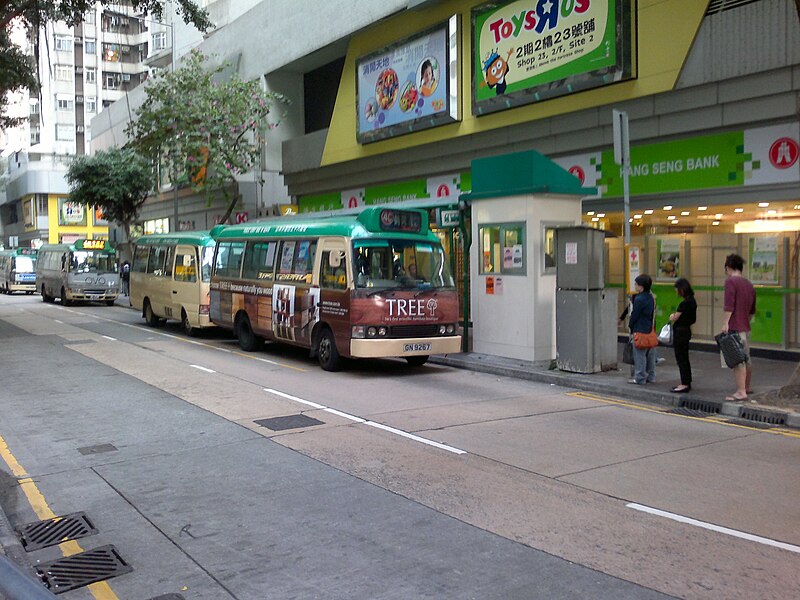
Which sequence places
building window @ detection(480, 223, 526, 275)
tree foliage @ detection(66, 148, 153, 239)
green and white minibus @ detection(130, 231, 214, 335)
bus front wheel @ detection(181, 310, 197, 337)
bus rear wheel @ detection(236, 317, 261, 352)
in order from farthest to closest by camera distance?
tree foliage @ detection(66, 148, 153, 239) < bus front wheel @ detection(181, 310, 197, 337) < green and white minibus @ detection(130, 231, 214, 335) < bus rear wheel @ detection(236, 317, 261, 352) < building window @ detection(480, 223, 526, 275)

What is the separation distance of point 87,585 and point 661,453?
556cm

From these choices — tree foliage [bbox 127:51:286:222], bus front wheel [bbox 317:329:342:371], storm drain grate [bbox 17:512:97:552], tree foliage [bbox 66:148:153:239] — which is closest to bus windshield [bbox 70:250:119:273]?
tree foliage [bbox 66:148:153:239]

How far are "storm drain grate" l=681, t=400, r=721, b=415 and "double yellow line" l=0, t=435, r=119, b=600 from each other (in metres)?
7.94

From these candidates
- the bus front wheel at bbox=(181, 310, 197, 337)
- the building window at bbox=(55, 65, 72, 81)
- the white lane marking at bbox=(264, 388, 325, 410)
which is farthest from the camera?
the building window at bbox=(55, 65, 72, 81)

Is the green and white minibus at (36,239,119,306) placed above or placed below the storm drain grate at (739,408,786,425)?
above

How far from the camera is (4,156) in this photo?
91.0m

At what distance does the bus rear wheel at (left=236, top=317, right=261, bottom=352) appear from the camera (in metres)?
16.4

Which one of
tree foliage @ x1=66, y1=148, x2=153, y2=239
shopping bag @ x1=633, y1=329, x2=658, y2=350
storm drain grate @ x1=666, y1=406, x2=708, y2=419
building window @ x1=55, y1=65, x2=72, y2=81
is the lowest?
storm drain grate @ x1=666, y1=406, x2=708, y2=419

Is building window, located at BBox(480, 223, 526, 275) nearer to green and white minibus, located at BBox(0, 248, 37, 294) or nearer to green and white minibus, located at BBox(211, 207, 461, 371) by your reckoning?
green and white minibus, located at BBox(211, 207, 461, 371)

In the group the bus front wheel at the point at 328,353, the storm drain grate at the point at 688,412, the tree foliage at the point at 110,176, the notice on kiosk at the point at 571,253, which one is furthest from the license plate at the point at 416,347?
the tree foliage at the point at 110,176

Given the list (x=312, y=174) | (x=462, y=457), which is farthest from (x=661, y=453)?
(x=312, y=174)

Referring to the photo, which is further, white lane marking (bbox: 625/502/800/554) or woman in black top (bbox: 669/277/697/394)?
woman in black top (bbox: 669/277/697/394)

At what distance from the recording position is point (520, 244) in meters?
13.6

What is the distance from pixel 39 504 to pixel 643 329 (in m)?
8.47
